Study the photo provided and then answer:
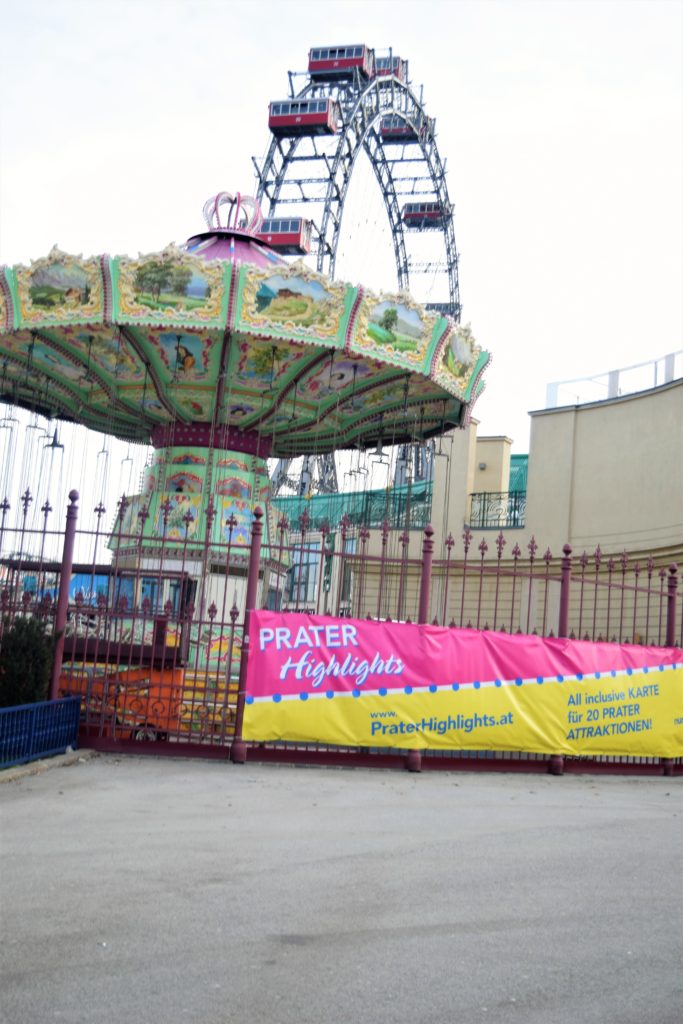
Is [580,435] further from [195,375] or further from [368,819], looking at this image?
[368,819]

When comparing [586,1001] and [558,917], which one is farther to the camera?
[558,917]

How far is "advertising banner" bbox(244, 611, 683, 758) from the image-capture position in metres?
11.4

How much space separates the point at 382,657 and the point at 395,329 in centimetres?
496

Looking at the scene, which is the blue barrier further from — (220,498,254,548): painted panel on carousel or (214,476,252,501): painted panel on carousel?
(214,476,252,501): painted panel on carousel

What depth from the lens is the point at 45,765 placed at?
10297 millimetres

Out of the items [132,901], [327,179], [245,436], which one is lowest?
[132,901]

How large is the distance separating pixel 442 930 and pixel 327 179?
35.2 m

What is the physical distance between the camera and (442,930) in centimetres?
560

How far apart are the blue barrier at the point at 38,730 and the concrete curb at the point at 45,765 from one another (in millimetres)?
94

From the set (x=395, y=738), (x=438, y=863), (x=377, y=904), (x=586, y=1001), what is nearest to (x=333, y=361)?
(x=395, y=738)

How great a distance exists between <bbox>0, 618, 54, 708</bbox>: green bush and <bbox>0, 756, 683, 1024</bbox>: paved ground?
42.7 inches

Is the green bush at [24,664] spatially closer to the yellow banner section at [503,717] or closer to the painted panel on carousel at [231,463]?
the yellow banner section at [503,717]

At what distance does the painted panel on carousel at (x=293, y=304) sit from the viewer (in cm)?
1395

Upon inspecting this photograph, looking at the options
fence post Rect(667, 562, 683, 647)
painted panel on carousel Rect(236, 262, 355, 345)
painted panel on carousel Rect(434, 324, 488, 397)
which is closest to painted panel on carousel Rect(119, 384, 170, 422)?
painted panel on carousel Rect(236, 262, 355, 345)
